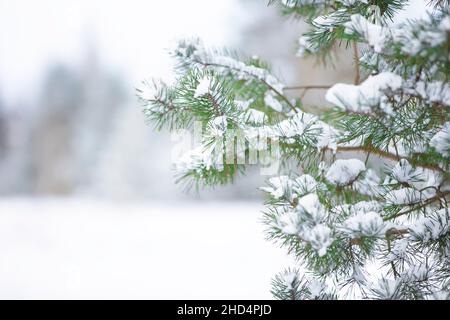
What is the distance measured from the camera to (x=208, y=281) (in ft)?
9.27

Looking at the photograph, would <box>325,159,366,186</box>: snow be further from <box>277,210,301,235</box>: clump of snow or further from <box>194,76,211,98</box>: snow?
<box>194,76,211,98</box>: snow

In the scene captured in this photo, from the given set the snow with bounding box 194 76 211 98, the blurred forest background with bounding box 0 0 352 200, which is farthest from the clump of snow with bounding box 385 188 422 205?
the blurred forest background with bounding box 0 0 352 200

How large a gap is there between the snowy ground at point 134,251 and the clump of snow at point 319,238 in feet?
1.53

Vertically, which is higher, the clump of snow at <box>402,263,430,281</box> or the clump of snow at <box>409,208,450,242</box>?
the clump of snow at <box>409,208,450,242</box>

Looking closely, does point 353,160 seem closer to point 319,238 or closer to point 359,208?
point 359,208

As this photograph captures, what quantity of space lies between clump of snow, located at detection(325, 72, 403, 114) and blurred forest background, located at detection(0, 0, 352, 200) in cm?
600

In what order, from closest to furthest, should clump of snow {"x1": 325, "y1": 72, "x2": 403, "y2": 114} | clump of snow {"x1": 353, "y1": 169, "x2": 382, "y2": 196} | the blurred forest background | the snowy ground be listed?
clump of snow {"x1": 325, "y1": 72, "x2": 403, "y2": 114} → clump of snow {"x1": 353, "y1": 169, "x2": 382, "y2": 196} → the snowy ground → the blurred forest background

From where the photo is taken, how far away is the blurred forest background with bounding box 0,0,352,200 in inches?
279

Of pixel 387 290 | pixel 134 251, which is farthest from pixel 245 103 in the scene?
pixel 134 251

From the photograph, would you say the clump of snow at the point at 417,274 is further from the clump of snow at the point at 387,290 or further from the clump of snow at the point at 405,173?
the clump of snow at the point at 405,173

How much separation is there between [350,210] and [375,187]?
11 centimetres

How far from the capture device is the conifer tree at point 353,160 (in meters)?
0.74

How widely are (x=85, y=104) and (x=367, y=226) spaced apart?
808cm

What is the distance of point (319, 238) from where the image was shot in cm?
73
